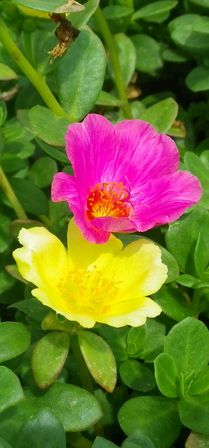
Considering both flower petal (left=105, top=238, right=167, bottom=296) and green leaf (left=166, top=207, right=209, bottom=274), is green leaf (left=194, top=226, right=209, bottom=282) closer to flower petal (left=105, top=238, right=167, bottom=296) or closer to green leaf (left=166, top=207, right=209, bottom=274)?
green leaf (left=166, top=207, right=209, bottom=274)

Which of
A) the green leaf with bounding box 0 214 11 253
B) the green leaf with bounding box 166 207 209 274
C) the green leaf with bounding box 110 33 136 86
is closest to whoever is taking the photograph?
the green leaf with bounding box 166 207 209 274

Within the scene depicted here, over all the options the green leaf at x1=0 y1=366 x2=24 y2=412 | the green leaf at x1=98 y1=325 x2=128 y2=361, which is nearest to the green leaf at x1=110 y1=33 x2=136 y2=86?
the green leaf at x1=98 y1=325 x2=128 y2=361

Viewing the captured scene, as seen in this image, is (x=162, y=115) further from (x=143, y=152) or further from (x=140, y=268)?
(x=140, y=268)

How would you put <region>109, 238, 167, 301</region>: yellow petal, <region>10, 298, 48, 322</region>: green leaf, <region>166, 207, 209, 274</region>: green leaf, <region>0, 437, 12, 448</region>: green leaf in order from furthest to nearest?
<region>166, 207, 209, 274</region>: green leaf → <region>10, 298, 48, 322</region>: green leaf → <region>109, 238, 167, 301</region>: yellow petal → <region>0, 437, 12, 448</region>: green leaf

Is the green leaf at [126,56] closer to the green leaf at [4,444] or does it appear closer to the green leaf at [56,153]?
the green leaf at [56,153]

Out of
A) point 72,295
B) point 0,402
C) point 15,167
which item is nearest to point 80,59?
point 15,167

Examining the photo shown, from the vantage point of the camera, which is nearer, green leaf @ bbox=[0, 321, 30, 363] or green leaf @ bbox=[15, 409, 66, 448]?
green leaf @ bbox=[15, 409, 66, 448]

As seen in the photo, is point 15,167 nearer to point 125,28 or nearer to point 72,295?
point 72,295
